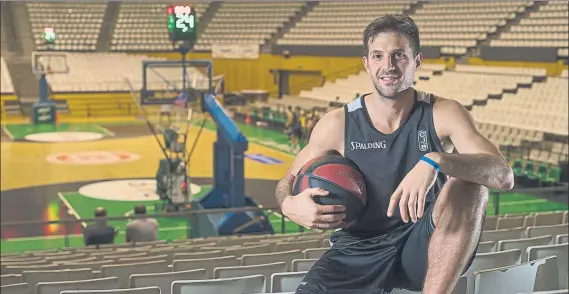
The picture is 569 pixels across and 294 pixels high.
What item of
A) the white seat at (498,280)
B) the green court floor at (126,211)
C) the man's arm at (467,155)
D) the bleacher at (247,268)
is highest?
the man's arm at (467,155)

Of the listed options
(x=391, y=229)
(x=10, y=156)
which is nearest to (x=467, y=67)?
(x=10, y=156)

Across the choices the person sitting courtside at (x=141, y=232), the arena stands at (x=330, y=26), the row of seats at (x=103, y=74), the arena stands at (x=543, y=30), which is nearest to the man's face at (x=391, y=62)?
the person sitting courtside at (x=141, y=232)

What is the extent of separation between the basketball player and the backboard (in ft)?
80.4

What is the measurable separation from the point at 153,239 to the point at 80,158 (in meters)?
9.76

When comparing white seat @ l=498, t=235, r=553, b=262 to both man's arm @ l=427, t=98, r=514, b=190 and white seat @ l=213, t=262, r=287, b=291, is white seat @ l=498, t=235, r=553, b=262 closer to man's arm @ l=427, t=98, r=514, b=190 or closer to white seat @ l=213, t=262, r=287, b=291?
white seat @ l=213, t=262, r=287, b=291

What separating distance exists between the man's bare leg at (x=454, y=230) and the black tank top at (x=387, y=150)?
0.17m

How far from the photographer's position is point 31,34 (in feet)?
95.4

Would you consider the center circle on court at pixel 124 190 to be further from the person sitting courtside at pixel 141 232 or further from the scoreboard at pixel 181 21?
the person sitting courtside at pixel 141 232

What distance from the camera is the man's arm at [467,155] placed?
2.74 metres

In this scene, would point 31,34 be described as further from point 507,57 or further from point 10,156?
point 507,57

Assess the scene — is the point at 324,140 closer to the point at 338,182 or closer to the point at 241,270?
the point at 338,182

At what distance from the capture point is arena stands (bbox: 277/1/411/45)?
27.1 m

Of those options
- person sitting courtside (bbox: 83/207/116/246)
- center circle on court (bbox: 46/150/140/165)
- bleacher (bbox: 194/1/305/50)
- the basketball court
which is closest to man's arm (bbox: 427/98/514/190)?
person sitting courtside (bbox: 83/207/116/246)

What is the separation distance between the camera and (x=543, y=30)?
76.6 feet
